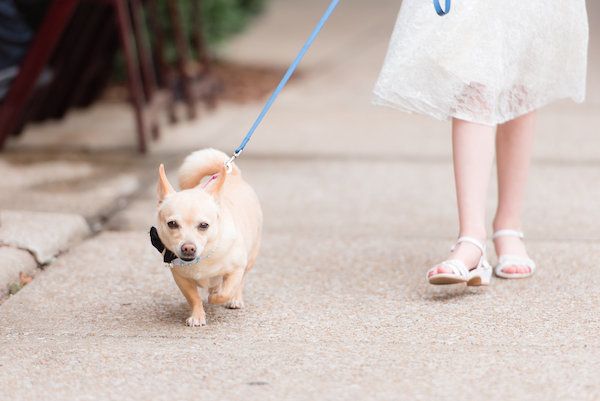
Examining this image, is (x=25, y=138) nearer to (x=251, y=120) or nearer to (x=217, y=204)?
(x=251, y=120)

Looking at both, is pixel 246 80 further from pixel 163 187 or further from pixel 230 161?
pixel 163 187

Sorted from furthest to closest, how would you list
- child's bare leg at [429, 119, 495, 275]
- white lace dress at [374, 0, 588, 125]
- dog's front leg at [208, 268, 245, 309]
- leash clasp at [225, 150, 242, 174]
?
child's bare leg at [429, 119, 495, 275] → white lace dress at [374, 0, 588, 125] → leash clasp at [225, 150, 242, 174] → dog's front leg at [208, 268, 245, 309]

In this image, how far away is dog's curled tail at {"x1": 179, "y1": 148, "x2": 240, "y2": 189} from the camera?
360 centimetres

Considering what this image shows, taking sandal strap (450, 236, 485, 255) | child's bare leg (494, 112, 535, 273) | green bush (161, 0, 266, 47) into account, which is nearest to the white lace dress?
child's bare leg (494, 112, 535, 273)

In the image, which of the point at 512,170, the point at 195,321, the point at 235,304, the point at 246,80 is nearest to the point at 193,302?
the point at 195,321

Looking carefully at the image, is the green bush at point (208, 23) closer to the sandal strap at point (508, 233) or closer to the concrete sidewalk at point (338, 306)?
the concrete sidewalk at point (338, 306)

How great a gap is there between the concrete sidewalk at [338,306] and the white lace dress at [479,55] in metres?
0.69

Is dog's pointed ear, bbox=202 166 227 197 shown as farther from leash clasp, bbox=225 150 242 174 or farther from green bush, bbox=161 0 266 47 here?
green bush, bbox=161 0 266 47

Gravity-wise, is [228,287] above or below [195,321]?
above

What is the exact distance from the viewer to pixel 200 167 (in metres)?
3.60

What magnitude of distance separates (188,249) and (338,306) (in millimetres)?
740

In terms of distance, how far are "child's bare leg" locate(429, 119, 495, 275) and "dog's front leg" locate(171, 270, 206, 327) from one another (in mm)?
947

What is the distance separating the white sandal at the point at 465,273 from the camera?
3623 mm

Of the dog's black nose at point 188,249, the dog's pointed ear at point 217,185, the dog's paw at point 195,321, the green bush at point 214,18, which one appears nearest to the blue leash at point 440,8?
the dog's pointed ear at point 217,185
